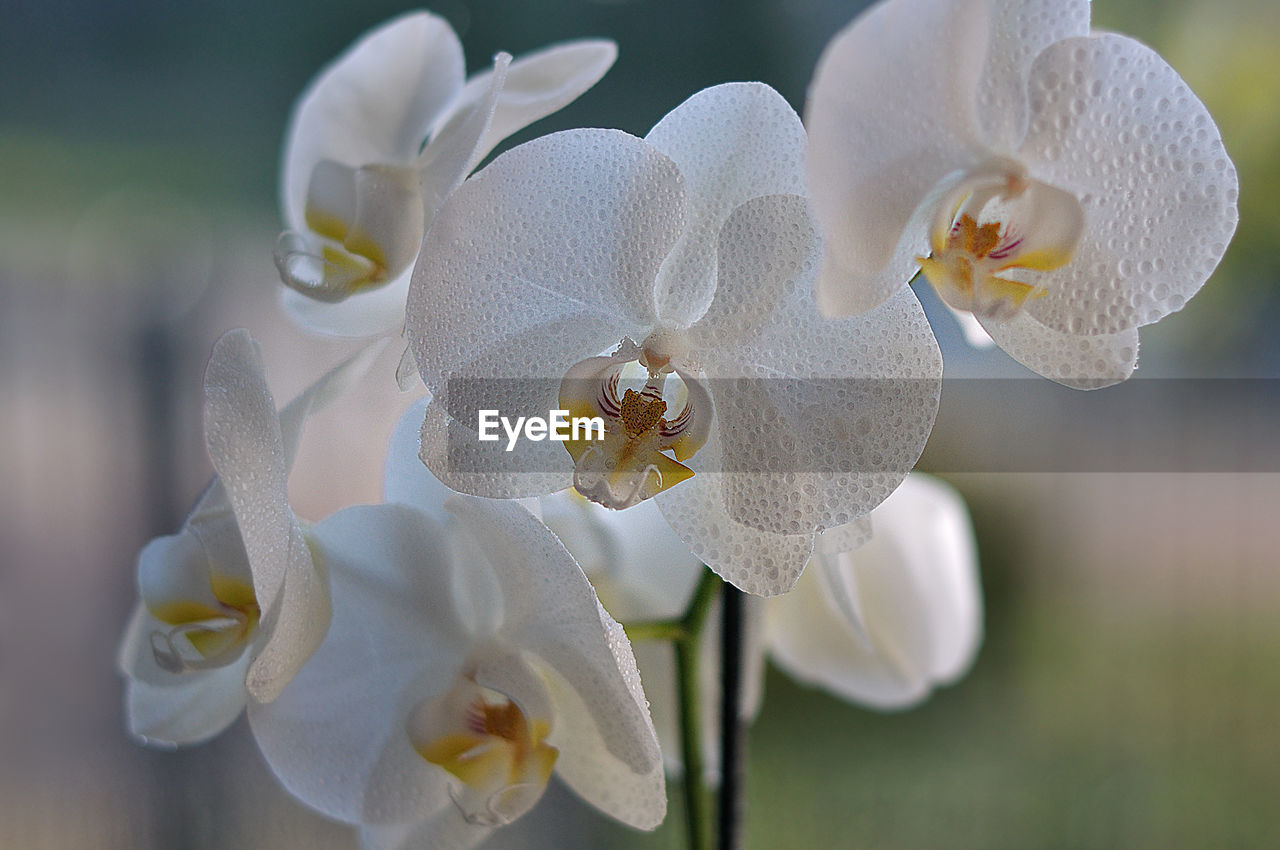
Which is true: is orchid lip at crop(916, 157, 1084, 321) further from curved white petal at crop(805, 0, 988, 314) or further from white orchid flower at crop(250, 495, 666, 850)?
white orchid flower at crop(250, 495, 666, 850)

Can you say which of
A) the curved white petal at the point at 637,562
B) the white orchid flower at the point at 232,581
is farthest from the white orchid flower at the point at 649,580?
the white orchid flower at the point at 232,581

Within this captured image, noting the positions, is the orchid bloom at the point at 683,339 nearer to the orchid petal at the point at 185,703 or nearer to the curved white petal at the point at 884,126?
the curved white petal at the point at 884,126

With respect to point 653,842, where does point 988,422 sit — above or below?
above

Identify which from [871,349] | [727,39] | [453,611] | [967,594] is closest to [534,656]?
[453,611]

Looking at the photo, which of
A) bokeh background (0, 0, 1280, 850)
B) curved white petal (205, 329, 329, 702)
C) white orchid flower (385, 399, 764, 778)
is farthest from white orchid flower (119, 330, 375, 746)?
bokeh background (0, 0, 1280, 850)

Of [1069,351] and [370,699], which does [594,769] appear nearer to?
[370,699]

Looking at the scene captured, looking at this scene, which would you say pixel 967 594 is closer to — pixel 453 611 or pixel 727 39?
pixel 453 611
